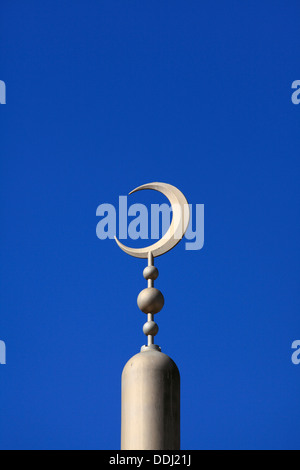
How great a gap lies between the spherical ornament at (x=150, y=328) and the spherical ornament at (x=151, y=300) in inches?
7.1

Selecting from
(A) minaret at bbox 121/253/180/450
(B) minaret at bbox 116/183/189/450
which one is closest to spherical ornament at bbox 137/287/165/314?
(B) minaret at bbox 116/183/189/450

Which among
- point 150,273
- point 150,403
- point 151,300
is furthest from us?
point 150,273

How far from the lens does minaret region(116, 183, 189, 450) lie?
1281cm

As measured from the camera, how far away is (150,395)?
42.5ft

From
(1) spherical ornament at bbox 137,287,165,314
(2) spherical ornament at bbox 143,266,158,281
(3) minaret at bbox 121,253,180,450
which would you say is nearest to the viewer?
(3) minaret at bbox 121,253,180,450

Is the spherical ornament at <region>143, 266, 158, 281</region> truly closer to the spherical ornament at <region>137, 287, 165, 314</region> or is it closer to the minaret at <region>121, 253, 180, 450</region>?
the spherical ornament at <region>137, 287, 165, 314</region>

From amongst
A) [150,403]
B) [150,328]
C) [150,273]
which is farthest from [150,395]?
[150,273]

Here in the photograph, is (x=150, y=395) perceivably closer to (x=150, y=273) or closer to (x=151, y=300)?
(x=151, y=300)

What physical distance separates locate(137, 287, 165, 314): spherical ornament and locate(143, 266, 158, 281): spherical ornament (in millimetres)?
210

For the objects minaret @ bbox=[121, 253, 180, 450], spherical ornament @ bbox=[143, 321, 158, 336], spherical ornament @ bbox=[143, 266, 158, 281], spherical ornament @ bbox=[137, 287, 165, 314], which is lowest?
minaret @ bbox=[121, 253, 180, 450]

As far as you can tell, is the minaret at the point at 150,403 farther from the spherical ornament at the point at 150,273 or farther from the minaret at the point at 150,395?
the spherical ornament at the point at 150,273

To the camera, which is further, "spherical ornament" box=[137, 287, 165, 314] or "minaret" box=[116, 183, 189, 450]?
"spherical ornament" box=[137, 287, 165, 314]

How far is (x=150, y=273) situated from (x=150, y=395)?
185 centimetres
